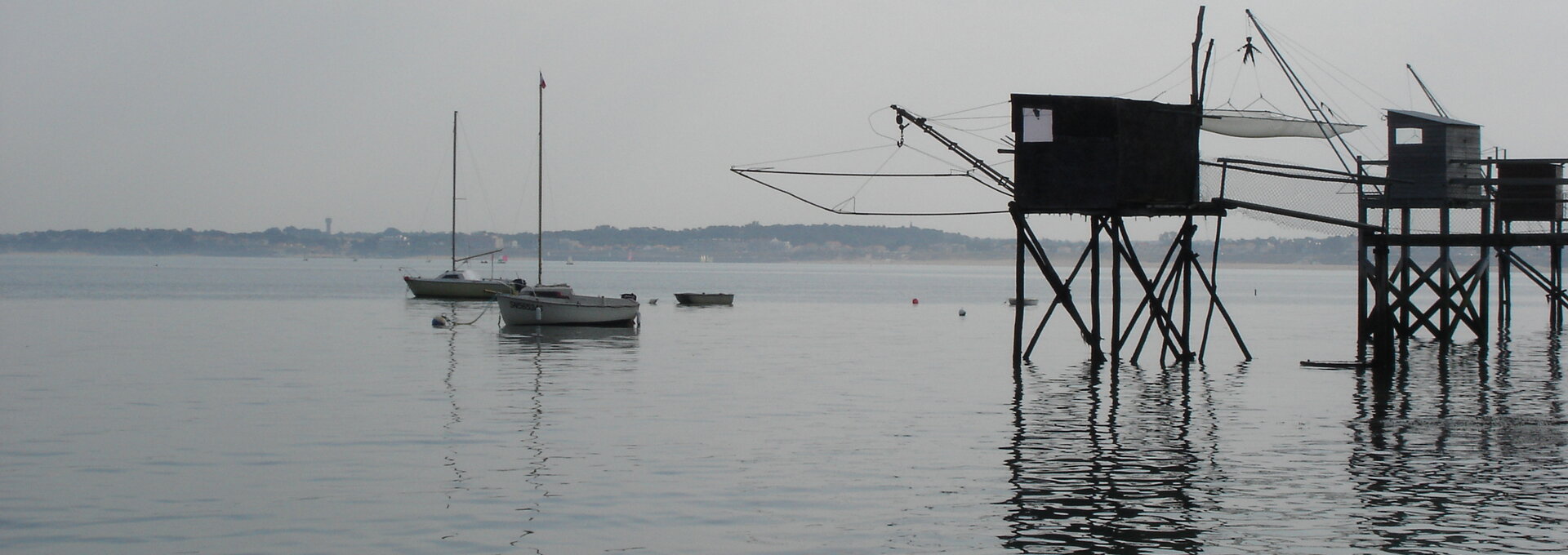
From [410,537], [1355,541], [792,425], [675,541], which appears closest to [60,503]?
[410,537]

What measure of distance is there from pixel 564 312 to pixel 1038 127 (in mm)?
30687

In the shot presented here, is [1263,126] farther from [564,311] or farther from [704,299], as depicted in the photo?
[704,299]

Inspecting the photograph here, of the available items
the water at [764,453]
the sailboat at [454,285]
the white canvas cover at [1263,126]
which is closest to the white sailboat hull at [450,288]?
the sailboat at [454,285]

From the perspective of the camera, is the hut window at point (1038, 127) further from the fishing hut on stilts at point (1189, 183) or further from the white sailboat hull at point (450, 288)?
the white sailboat hull at point (450, 288)

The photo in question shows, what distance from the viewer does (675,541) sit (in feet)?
48.6

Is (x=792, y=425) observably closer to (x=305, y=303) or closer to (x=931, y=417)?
(x=931, y=417)

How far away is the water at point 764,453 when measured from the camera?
49.9ft

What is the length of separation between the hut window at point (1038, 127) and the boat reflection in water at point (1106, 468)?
5.71 m

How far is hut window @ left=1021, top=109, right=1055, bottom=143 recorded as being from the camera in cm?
3425

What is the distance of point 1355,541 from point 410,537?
9.35 meters

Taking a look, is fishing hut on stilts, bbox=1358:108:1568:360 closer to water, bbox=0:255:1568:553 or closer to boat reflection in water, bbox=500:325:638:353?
water, bbox=0:255:1568:553

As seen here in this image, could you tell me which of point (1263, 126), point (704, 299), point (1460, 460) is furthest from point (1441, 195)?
point (704, 299)

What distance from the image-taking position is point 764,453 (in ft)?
71.3

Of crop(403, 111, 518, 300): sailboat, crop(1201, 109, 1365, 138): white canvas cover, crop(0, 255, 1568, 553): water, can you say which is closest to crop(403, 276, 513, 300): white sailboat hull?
crop(403, 111, 518, 300): sailboat
